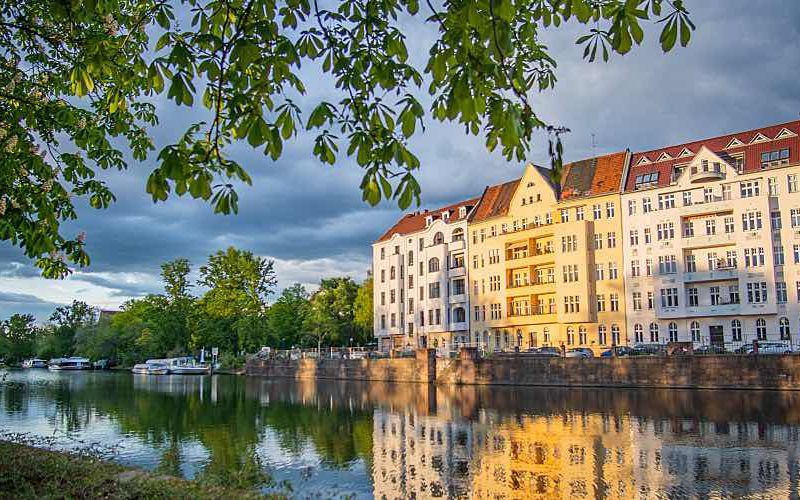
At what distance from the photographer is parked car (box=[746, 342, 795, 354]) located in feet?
134

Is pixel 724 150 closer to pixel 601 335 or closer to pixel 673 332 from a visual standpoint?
pixel 673 332

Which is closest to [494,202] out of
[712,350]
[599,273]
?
[599,273]

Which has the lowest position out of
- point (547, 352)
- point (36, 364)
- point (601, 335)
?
point (36, 364)

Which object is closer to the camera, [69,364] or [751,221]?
[751,221]

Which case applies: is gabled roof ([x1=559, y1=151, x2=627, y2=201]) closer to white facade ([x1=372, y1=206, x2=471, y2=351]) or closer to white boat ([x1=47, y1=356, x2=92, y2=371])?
white facade ([x1=372, y1=206, x2=471, y2=351])

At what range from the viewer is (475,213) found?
7194cm

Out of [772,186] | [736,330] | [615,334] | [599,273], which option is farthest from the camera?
[599,273]

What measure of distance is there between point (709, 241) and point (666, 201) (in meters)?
4.85

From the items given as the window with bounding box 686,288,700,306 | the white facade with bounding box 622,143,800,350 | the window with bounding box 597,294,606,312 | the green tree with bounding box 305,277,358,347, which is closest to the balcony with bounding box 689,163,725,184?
the white facade with bounding box 622,143,800,350

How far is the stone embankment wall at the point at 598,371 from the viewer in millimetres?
39688

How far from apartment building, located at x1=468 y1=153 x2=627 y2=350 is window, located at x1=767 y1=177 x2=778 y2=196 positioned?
11.8 m

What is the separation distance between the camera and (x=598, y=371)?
45.9 meters

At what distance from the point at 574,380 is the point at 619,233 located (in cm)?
1666

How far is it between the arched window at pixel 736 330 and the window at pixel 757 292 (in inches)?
85.5
